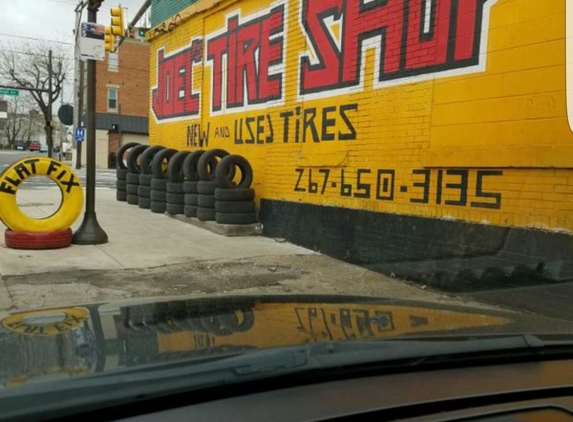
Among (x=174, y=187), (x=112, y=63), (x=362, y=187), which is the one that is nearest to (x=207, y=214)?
(x=174, y=187)

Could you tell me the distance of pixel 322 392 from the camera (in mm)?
1537

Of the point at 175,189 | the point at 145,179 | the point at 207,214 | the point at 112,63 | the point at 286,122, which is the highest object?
the point at 112,63

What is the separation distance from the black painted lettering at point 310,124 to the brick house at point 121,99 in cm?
3520

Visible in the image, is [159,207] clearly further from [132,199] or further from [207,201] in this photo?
[207,201]

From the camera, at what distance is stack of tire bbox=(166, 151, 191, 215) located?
1208 cm

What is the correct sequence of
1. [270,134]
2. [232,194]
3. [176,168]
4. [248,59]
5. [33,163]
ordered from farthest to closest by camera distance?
[176,168]
[248,59]
[270,134]
[232,194]
[33,163]

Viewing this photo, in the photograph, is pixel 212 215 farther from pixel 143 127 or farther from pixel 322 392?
pixel 143 127

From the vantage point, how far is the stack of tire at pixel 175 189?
1208cm

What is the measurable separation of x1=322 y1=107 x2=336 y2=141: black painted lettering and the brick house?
35733mm

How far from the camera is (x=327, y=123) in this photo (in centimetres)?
880

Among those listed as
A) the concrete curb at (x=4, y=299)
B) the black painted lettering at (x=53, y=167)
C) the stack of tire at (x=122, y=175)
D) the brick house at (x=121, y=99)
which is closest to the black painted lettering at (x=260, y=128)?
the black painted lettering at (x=53, y=167)

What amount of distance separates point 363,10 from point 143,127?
38.3m

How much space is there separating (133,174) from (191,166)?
3.70 metres

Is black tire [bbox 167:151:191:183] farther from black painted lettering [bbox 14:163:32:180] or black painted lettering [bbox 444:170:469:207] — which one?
black painted lettering [bbox 444:170:469:207]
